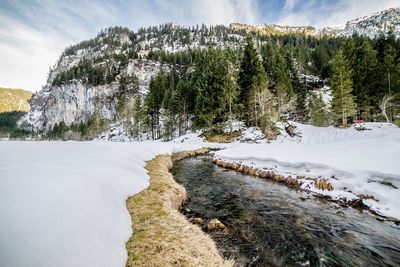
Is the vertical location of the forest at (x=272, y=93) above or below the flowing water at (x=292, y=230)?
above

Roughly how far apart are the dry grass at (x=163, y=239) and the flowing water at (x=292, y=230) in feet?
3.57

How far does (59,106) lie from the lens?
146375mm

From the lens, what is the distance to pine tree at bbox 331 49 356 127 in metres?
38.6

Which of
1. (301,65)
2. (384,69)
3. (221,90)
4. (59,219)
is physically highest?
(301,65)

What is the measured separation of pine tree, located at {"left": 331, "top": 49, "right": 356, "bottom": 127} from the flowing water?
32.6 metres

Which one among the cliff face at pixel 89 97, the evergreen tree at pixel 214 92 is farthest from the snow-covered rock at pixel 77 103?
the evergreen tree at pixel 214 92

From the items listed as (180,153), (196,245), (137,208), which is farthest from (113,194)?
(180,153)

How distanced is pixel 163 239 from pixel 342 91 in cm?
4253

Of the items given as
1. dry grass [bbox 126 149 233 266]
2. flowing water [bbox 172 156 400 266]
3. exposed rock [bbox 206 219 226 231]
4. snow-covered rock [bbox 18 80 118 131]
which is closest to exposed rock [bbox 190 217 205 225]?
exposed rock [bbox 206 219 226 231]

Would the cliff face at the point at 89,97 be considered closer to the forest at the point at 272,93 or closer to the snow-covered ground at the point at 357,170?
the forest at the point at 272,93

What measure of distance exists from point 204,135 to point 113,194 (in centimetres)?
3873

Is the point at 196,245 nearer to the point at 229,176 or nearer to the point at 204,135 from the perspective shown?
the point at 229,176

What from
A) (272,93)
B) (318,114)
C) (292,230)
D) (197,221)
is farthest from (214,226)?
(318,114)

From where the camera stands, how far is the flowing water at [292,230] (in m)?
6.89
